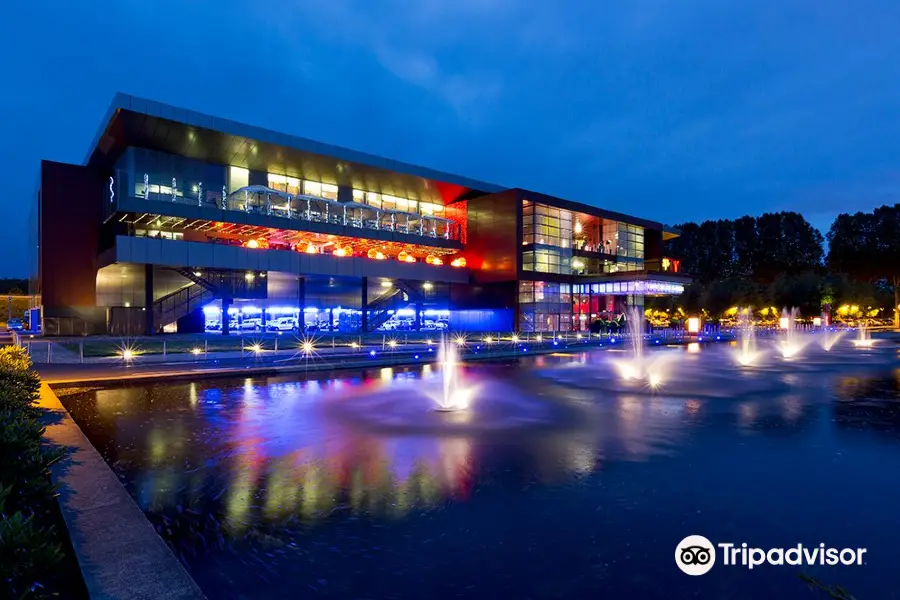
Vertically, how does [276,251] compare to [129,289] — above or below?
above

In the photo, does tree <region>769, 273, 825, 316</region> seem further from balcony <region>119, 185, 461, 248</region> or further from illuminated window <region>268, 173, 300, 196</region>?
illuminated window <region>268, 173, 300, 196</region>

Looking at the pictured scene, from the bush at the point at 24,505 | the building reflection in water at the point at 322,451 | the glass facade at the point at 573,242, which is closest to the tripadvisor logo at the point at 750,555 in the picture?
the building reflection in water at the point at 322,451

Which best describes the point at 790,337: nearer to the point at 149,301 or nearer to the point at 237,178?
the point at 237,178

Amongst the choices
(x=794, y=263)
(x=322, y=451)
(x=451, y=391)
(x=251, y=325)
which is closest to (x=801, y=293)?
(x=794, y=263)

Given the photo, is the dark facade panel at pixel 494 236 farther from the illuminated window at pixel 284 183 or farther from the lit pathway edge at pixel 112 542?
the lit pathway edge at pixel 112 542

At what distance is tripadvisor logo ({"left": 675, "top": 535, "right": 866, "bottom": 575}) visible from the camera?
5730mm

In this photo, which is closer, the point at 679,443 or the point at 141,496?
the point at 141,496

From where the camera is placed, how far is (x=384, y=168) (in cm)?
5100

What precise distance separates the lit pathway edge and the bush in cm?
26

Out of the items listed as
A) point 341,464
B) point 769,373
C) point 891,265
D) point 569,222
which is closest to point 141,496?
point 341,464

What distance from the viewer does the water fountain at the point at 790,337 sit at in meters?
34.7

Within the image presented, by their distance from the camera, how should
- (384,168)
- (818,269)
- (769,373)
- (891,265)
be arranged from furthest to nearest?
1. (818,269)
2. (891,265)
3. (384,168)
4. (769,373)

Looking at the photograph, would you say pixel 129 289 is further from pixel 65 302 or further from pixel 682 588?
pixel 682 588

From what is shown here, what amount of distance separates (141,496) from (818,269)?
12450 centimetres
